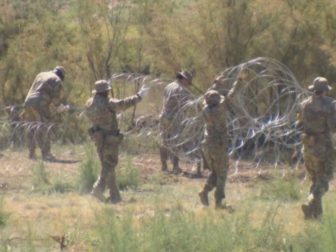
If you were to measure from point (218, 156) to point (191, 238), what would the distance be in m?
4.03

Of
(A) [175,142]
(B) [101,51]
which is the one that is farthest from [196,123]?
(B) [101,51]

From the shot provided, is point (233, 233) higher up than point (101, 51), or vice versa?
point (233, 233)

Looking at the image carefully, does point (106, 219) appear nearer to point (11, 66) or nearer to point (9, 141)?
point (9, 141)

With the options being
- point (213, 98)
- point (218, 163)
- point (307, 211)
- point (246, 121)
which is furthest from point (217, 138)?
point (246, 121)

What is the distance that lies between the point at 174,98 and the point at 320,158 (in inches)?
226

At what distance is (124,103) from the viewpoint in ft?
45.7

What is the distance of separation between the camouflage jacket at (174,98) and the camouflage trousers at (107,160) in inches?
139

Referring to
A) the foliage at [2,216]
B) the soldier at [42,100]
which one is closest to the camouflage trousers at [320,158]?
the foliage at [2,216]

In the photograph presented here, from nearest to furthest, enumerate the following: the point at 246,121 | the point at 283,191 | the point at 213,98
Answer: the point at 213,98
the point at 283,191
the point at 246,121

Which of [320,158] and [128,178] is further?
[128,178]

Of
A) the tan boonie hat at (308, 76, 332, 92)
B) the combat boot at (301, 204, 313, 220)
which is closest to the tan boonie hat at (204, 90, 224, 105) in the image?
the tan boonie hat at (308, 76, 332, 92)

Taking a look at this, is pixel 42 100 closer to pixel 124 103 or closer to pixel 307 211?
pixel 124 103

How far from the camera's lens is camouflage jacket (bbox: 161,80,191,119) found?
58.5 feet

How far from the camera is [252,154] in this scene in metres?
20.6
